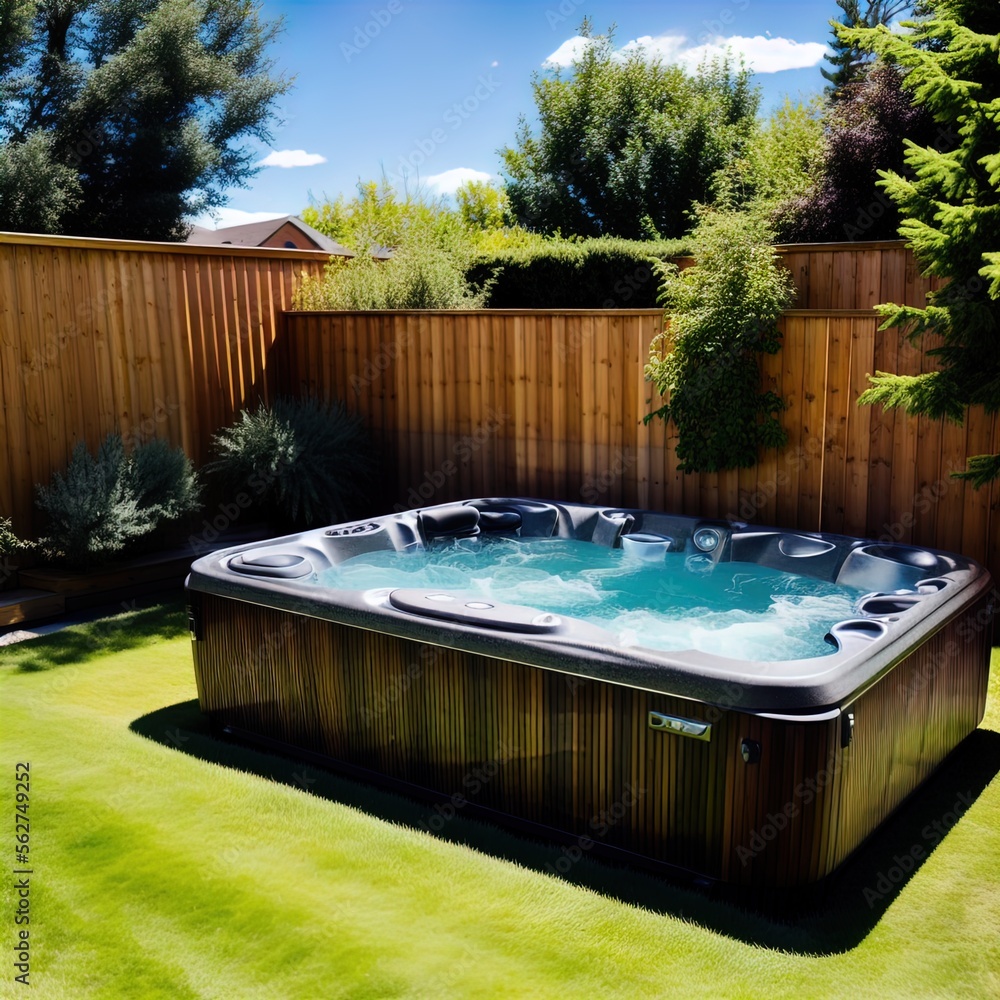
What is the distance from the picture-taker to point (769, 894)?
2.82 meters

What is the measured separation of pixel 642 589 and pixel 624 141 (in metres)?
13.8

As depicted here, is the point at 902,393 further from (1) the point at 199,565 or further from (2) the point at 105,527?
(2) the point at 105,527

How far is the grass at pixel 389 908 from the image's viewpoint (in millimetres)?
2430

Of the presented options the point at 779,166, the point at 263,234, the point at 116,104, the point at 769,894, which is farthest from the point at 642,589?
the point at 263,234

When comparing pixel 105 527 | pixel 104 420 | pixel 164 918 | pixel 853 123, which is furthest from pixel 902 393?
pixel 853 123

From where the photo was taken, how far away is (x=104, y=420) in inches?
262

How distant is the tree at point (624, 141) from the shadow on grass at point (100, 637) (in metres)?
11.3

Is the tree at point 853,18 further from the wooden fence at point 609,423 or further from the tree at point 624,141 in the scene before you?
the wooden fence at point 609,423

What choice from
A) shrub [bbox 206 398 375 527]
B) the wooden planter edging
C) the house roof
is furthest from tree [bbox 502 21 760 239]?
the wooden planter edging

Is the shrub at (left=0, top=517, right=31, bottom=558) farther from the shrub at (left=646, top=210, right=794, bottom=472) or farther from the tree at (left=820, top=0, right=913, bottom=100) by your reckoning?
the tree at (left=820, top=0, right=913, bottom=100)
